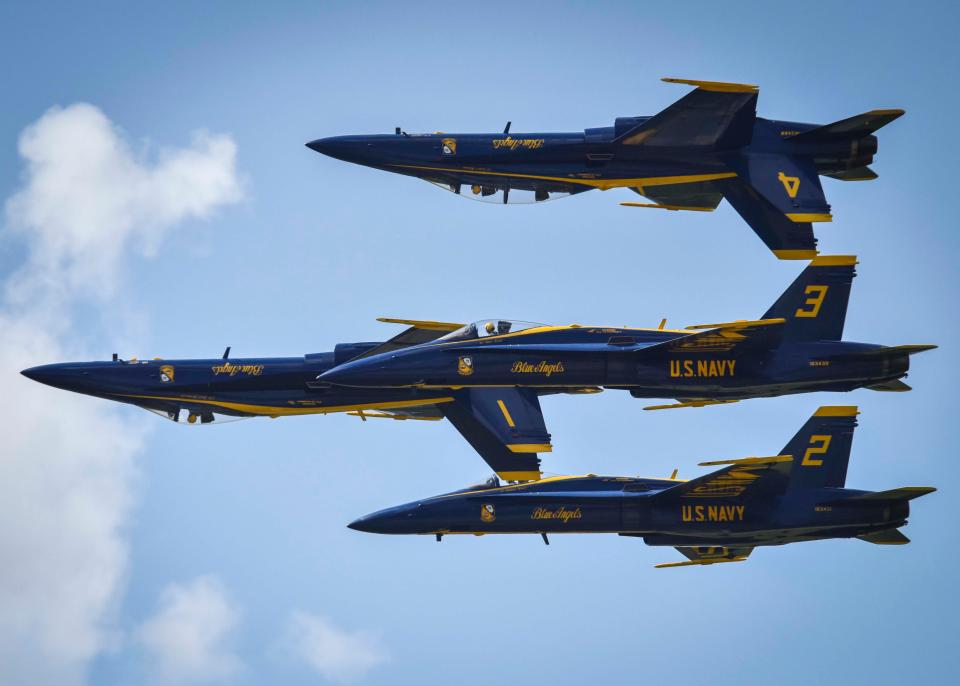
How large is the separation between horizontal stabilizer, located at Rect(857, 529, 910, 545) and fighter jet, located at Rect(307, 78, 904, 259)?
785 centimetres

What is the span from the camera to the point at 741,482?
148ft

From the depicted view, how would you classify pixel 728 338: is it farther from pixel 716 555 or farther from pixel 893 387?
pixel 716 555

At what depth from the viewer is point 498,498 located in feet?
153

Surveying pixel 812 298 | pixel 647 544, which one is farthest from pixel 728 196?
pixel 647 544

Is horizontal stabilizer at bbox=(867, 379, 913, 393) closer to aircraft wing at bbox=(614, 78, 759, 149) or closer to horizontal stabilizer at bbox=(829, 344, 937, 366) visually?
horizontal stabilizer at bbox=(829, 344, 937, 366)

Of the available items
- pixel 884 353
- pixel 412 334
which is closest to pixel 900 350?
pixel 884 353

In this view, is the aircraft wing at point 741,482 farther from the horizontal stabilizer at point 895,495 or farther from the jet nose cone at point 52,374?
the jet nose cone at point 52,374

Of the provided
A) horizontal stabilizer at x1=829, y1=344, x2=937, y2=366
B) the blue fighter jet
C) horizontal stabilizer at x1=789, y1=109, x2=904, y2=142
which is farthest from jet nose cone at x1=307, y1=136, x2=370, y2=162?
horizontal stabilizer at x1=829, y1=344, x2=937, y2=366

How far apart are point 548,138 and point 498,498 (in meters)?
10.0

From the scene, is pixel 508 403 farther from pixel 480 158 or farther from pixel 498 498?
pixel 480 158

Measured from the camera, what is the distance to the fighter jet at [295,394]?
47.6m

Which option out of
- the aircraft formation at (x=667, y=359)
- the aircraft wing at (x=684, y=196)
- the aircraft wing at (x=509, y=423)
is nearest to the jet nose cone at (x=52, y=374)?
the aircraft formation at (x=667, y=359)

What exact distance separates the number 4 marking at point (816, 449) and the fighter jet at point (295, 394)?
23.7 feet

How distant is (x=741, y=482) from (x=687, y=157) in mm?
8893
